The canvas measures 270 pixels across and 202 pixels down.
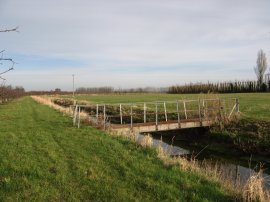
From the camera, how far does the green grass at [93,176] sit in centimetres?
855

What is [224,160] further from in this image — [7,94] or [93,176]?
[7,94]

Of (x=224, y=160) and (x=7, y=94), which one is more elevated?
(x=7, y=94)

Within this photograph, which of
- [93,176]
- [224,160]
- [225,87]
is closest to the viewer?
[93,176]

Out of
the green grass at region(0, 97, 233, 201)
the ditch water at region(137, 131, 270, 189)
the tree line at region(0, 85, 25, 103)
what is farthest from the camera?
the tree line at region(0, 85, 25, 103)

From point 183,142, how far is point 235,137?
170 inches

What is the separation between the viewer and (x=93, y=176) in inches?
396

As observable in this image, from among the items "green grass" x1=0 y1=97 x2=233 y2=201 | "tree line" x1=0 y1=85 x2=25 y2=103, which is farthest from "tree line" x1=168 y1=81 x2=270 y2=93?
"green grass" x1=0 y1=97 x2=233 y2=201

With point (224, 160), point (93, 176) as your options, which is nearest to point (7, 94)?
point (224, 160)

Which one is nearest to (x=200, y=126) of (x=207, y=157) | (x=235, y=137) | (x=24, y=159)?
(x=235, y=137)

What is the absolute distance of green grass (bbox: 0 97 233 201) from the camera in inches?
337

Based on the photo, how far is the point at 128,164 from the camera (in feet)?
38.1

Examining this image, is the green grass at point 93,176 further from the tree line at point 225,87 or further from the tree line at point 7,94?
the tree line at point 225,87

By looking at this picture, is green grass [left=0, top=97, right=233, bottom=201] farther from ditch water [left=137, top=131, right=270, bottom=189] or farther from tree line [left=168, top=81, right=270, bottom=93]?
tree line [left=168, top=81, right=270, bottom=93]

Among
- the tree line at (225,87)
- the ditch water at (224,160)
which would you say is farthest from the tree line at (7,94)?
the tree line at (225,87)
